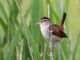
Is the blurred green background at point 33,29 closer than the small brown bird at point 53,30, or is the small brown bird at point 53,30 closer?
the blurred green background at point 33,29

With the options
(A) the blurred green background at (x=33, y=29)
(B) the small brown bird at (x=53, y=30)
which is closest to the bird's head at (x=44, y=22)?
(B) the small brown bird at (x=53, y=30)

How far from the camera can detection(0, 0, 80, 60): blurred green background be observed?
1.74 metres

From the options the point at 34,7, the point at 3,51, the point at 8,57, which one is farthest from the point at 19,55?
the point at 34,7

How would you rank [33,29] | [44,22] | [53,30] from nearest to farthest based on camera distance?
[33,29] < [53,30] < [44,22]

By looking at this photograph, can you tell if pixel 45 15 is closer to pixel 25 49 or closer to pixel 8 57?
pixel 25 49

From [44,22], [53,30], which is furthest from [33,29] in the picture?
[44,22]

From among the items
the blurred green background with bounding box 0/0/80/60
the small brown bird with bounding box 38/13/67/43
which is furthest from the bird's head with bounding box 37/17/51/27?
the blurred green background with bounding box 0/0/80/60

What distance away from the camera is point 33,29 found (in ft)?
6.08

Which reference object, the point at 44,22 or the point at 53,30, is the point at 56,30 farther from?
the point at 44,22

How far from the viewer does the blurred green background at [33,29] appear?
1743 millimetres

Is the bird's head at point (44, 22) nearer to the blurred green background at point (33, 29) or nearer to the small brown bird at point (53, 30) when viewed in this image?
the small brown bird at point (53, 30)

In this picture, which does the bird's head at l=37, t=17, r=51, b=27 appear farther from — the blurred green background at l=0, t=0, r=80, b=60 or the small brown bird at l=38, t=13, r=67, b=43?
the blurred green background at l=0, t=0, r=80, b=60

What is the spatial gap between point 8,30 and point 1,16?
0.31 feet

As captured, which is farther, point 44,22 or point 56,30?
point 44,22
